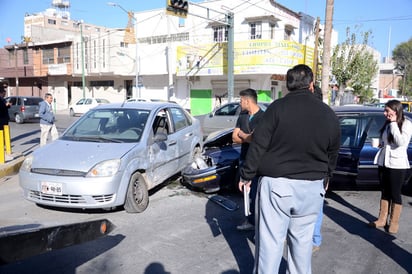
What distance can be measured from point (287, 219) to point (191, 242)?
5.89ft

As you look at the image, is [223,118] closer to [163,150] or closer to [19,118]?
[163,150]

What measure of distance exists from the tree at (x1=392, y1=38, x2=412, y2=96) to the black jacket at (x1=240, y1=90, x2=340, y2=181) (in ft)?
190

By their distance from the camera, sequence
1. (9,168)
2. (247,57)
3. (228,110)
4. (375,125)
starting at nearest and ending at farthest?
(375,125), (9,168), (228,110), (247,57)

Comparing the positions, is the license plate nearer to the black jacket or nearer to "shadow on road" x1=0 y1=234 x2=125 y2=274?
"shadow on road" x1=0 y1=234 x2=125 y2=274

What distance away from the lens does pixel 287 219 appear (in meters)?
2.47

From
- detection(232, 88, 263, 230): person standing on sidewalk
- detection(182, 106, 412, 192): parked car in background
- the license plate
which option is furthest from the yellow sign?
the license plate

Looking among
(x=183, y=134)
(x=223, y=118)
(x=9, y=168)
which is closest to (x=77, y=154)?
(x=183, y=134)

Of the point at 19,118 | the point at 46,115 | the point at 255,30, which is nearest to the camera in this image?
the point at 46,115

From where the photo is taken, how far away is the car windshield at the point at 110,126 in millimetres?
5250

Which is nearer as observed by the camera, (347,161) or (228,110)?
(347,161)

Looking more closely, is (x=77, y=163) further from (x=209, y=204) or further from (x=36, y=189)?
(x=209, y=204)

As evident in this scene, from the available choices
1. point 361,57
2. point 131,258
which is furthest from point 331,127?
point 361,57

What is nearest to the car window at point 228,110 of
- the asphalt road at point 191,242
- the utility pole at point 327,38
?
the utility pole at point 327,38

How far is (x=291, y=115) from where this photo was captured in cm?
235
